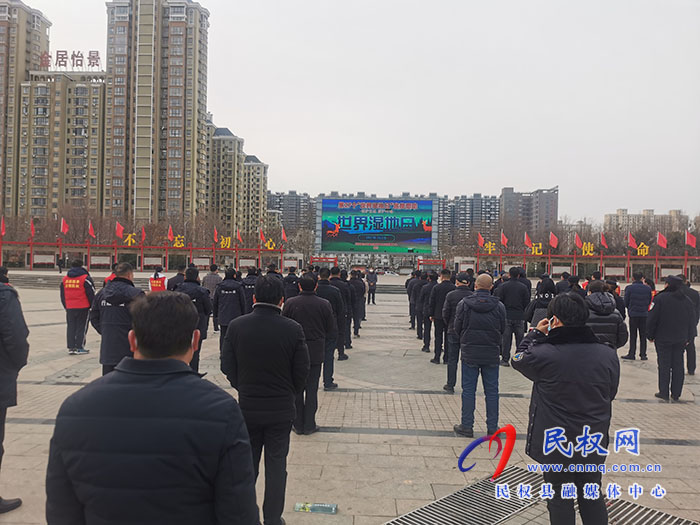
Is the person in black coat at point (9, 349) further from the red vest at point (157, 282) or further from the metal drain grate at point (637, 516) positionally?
the red vest at point (157, 282)

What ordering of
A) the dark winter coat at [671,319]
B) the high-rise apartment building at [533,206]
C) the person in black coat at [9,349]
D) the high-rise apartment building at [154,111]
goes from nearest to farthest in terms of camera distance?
1. the person in black coat at [9,349]
2. the dark winter coat at [671,319]
3. the high-rise apartment building at [154,111]
4. the high-rise apartment building at [533,206]

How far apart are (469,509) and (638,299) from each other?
8.14 m

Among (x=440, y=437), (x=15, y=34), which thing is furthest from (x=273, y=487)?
(x=15, y=34)

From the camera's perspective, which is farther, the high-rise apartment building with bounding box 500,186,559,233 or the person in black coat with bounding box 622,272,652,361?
the high-rise apartment building with bounding box 500,186,559,233

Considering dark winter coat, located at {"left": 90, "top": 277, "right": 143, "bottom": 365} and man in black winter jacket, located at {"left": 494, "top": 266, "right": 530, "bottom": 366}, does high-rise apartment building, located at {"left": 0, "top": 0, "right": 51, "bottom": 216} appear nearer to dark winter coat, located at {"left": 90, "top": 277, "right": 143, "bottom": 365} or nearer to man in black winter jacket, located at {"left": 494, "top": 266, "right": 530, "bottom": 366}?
dark winter coat, located at {"left": 90, "top": 277, "right": 143, "bottom": 365}

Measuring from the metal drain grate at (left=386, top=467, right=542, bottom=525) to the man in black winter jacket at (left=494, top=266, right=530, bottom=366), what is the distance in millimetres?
5279

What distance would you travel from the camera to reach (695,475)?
4285 millimetres

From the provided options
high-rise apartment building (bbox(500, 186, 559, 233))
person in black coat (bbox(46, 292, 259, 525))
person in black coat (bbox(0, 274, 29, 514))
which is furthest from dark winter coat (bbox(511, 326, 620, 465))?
high-rise apartment building (bbox(500, 186, 559, 233))

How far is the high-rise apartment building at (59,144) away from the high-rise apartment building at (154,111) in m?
3.20

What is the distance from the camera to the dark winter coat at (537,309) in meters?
8.08

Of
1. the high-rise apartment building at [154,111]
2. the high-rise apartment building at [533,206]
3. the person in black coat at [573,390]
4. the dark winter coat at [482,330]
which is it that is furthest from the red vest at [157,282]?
the high-rise apartment building at [533,206]

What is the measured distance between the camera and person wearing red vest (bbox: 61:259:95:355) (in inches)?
347

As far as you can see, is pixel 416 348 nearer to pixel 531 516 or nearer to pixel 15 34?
pixel 531 516

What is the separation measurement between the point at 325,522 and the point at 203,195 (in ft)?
301
